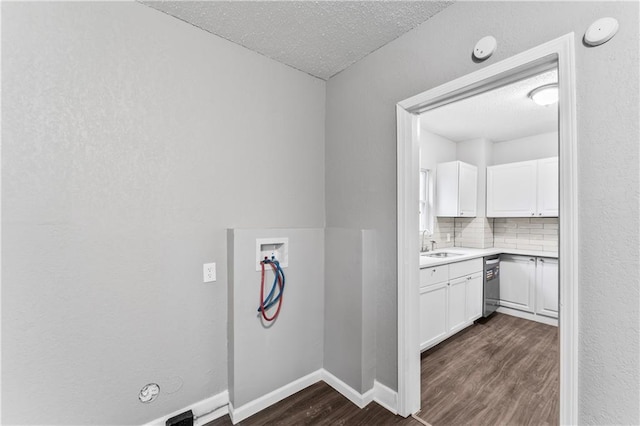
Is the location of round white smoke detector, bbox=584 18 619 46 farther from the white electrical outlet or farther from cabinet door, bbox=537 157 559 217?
cabinet door, bbox=537 157 559 217

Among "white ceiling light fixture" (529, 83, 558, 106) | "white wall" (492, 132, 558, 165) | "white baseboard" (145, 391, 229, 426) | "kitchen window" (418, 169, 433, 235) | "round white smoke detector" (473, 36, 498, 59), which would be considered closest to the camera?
"round white smoke detector" (473, 36, 498, 59)

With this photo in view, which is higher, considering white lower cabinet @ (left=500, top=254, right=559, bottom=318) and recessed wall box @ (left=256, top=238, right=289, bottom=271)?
recessed wall box @ (left=256, top=238, right=289, bottom=271)

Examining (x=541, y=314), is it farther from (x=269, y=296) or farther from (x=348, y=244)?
(x=269, y=296)

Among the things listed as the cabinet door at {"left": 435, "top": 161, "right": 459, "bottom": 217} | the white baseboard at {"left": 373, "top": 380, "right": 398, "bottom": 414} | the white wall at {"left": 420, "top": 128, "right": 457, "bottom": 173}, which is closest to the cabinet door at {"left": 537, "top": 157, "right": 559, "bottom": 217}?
the cabinet door at {"left": 435, "top": 161, "right": 459, "bottom": 217}

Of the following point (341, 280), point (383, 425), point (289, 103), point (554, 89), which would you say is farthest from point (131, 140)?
point (554, 89)

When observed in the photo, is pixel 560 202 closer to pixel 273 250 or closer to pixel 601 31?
pixel 601 31

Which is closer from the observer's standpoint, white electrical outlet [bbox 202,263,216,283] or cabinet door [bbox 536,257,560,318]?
white electrical outlet [bbox 202,263,216,283]

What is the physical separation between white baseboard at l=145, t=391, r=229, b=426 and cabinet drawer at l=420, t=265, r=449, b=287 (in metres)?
1.91

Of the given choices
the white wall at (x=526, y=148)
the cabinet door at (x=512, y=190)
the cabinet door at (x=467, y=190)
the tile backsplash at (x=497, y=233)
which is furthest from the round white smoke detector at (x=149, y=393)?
the white wall at (x=526, y=148)

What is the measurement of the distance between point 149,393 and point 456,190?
13.3ft

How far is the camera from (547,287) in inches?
146

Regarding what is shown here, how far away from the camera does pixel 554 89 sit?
2621 millimetres

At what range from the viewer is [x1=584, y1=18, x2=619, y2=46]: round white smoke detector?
115cm

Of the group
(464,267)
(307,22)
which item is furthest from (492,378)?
(307,22)
